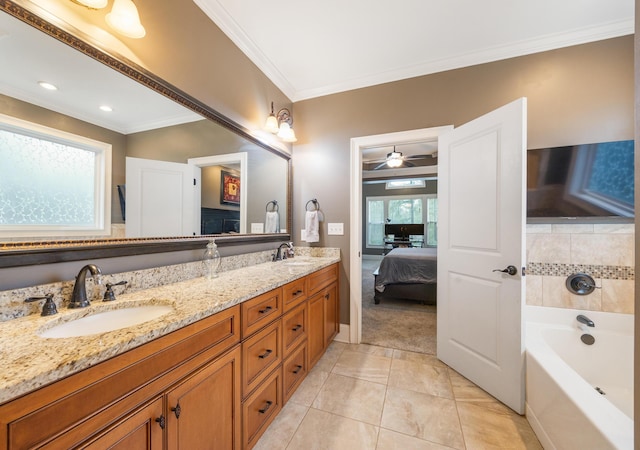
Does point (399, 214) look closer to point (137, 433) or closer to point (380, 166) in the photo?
point (380, 166)

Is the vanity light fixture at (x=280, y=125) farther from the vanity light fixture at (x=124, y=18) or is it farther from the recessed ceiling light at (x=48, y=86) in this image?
the recessed ceiling light at (x=48, y=86)

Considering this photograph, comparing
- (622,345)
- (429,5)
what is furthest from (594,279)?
(429,5)

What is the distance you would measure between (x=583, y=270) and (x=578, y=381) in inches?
44.1

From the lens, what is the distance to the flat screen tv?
1.78 meters

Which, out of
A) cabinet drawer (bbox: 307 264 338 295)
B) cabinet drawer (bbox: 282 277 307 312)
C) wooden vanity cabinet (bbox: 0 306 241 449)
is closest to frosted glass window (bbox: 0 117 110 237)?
wooden vanity cabinet (bbox: 0 306 241 449)

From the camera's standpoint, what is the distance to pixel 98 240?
1147 millimetres

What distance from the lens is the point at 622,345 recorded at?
1.71 metres

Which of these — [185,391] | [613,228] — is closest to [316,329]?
[185,391]

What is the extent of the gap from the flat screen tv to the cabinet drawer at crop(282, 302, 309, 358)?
1.96 m

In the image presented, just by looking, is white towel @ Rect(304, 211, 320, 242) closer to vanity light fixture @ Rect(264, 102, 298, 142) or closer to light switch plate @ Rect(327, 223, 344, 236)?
light switch plate @ Rect(327, 223, 344, 236)

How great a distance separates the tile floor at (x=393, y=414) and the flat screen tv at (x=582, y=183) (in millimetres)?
1470

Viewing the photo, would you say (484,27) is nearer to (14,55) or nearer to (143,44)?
(143,44)

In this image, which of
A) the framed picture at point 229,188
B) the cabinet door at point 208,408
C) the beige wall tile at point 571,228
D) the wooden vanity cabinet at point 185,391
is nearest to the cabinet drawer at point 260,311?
the wooden vanity cabinet at point 185,391

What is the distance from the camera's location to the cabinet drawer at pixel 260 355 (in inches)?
47.9
